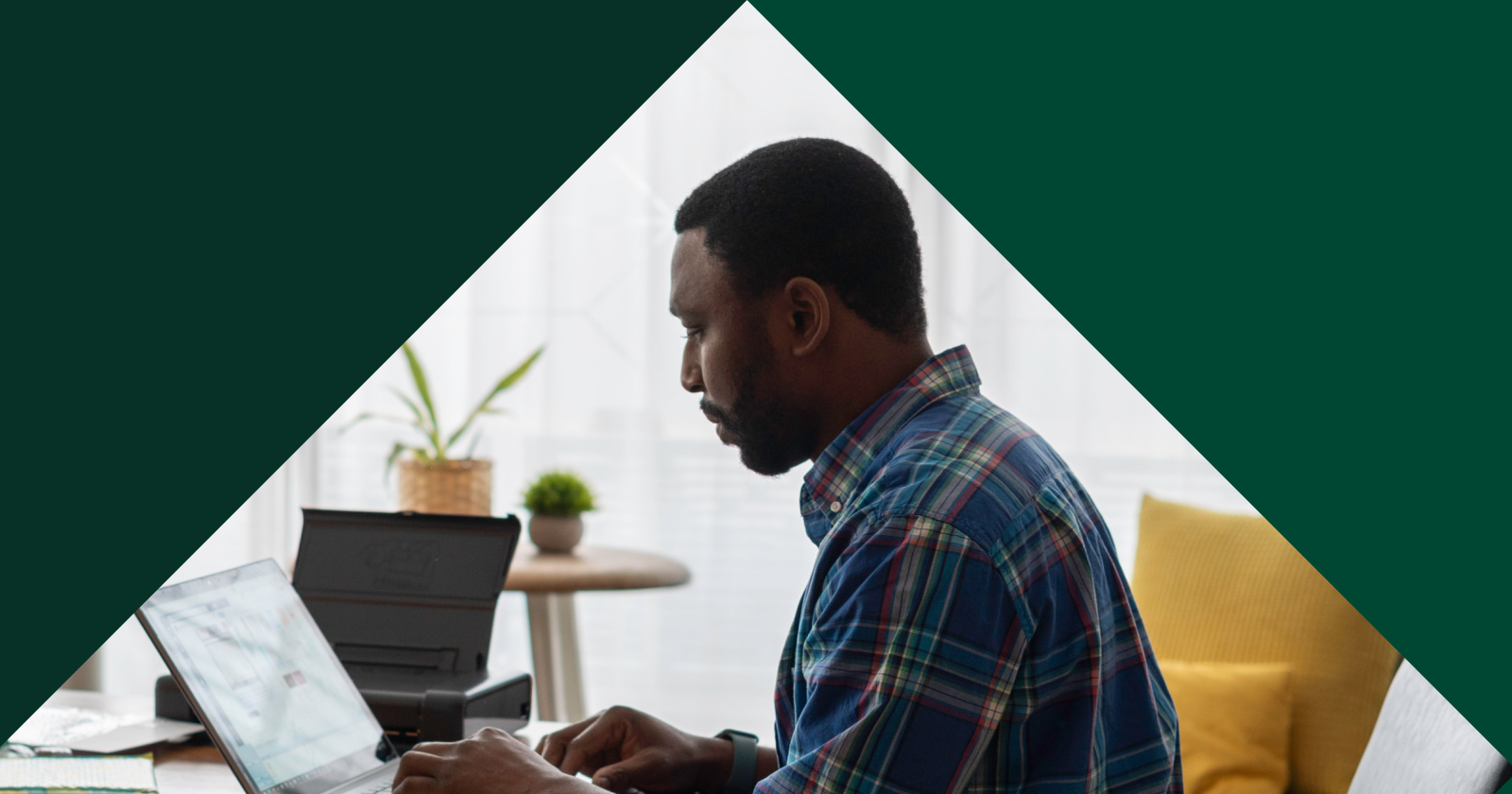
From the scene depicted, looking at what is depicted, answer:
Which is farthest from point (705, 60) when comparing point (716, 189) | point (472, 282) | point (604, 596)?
point (716, 189)

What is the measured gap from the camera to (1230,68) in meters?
0.88

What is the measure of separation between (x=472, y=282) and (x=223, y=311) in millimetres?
3043

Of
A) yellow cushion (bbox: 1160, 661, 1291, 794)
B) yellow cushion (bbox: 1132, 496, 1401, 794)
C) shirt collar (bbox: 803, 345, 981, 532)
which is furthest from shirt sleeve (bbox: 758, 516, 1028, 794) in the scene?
yellow cushion (bbox: 1132, 496, 1401, 794)

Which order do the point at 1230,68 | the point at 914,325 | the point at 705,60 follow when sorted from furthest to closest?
the point at 705,60 → the point at 914,325 → the point at 1230,68

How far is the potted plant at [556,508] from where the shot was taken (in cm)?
285

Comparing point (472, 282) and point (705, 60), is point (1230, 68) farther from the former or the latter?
point (472, 282)

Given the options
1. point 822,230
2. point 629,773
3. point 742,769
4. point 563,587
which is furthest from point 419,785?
point 563,587

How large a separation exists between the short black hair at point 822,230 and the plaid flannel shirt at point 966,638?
0.43 ft

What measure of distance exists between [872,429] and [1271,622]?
1.37m

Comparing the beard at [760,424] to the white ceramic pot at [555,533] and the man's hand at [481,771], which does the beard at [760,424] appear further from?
the white ceramic pot at [555,533]

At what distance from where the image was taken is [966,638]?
969mm

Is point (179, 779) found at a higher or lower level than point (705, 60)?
lower

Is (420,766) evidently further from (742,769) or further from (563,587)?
(563,587)

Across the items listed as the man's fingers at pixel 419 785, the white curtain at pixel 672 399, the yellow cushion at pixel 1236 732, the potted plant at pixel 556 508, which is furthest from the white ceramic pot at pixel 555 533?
the man's fingers at pixel 419 785
